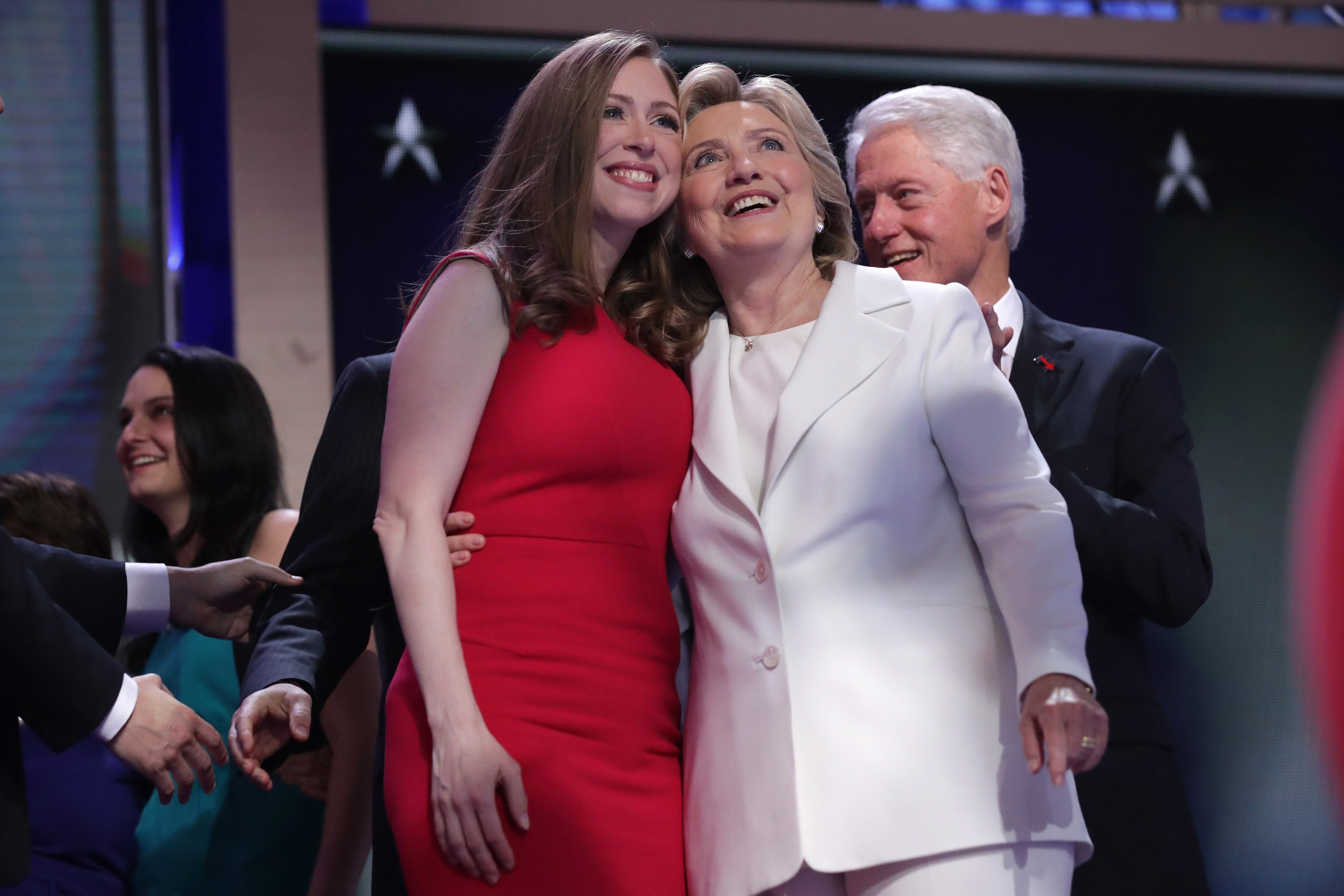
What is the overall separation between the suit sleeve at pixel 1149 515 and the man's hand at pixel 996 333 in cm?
20

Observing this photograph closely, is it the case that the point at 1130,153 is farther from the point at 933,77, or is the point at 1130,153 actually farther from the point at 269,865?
the point at 269,865

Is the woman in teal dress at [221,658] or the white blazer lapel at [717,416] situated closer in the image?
the white blazer lapel at [717,416]

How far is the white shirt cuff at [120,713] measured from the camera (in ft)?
5.89

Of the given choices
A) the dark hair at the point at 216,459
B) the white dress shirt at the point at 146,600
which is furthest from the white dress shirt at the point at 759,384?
the dark hair at the point at 216,459

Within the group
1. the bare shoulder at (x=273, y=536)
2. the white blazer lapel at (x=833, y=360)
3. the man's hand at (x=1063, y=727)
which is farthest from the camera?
the bare shoulder at (x=273, y=536)

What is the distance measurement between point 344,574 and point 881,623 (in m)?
0.79

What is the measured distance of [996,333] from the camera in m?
1.95

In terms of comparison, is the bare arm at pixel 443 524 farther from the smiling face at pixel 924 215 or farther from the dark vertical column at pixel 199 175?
the dark vertical column at pixel 199 175

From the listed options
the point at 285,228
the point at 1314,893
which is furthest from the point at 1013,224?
the point at 1314,893

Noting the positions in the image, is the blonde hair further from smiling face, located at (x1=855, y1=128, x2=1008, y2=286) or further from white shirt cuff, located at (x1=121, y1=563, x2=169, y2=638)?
white shirt cuff, located at (x1=121, y1=563, x2=169, y2=638)

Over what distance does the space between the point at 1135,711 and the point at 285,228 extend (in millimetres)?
3321

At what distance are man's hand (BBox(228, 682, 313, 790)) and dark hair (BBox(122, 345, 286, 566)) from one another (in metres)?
1.20

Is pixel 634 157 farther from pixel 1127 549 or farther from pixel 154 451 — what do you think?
pixel 154 451

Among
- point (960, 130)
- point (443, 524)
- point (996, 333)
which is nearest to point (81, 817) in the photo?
point (443, 524)
